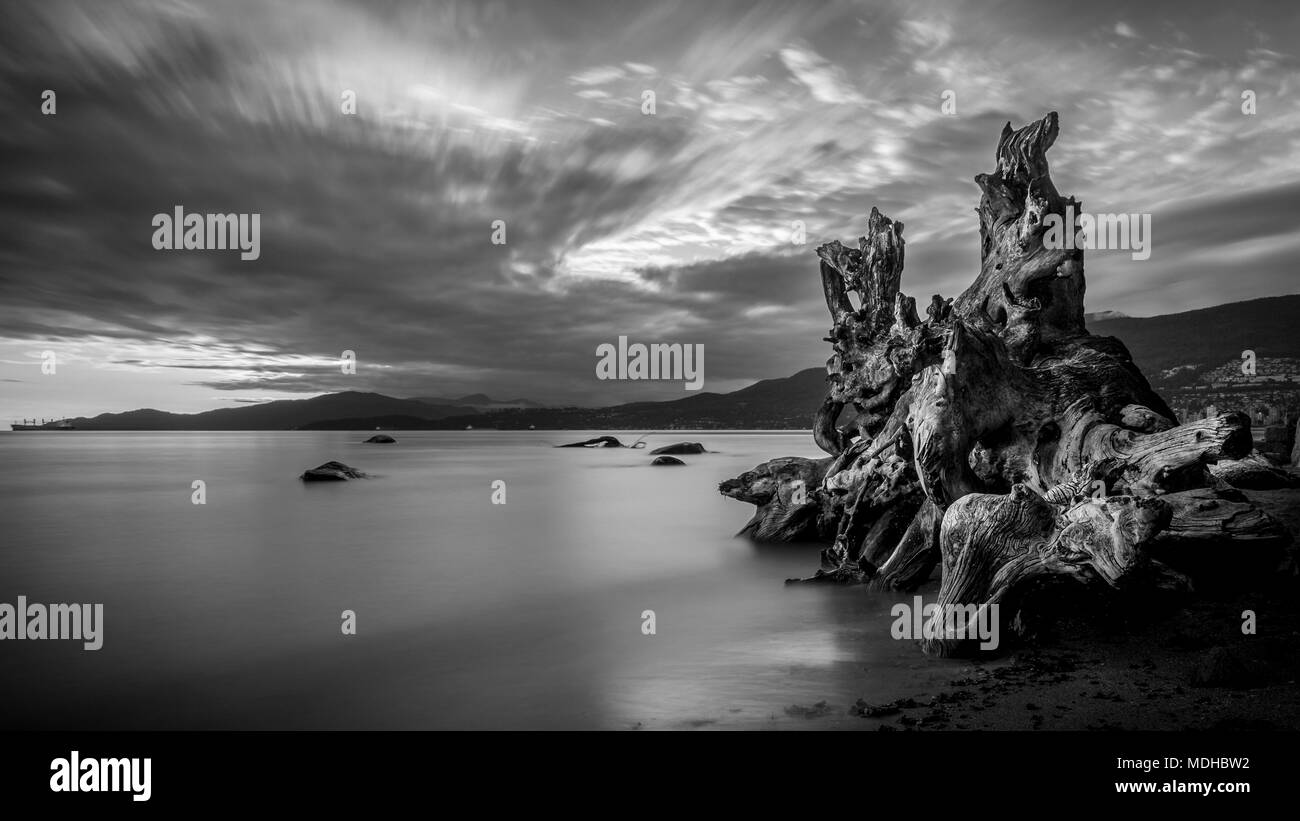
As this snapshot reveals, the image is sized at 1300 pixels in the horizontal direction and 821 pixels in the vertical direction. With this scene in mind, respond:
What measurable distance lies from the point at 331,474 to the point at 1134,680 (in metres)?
30.5

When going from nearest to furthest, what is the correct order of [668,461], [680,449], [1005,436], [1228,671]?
[1228,671], [1005,436], [668,461], [680,449]

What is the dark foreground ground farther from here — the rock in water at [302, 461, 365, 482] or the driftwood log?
the rock in water at [302, 461, 365, 482]

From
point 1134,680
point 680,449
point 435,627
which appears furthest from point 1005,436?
point 680,449

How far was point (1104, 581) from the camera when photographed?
5.73 meters

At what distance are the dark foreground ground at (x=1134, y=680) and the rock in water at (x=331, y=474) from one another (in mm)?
28638

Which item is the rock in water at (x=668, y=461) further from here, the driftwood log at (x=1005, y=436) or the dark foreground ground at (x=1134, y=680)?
the dark foreground ground at (x=1134, y=680)

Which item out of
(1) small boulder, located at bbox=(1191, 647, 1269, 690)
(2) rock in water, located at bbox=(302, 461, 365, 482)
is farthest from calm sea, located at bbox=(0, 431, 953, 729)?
(2) rock in water, located at bbox=(302, 461, 365, 482)

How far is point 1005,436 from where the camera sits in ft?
28.3

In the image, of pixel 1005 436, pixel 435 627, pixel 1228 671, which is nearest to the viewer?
pixel 1228 671

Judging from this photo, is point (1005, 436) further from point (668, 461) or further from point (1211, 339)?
point (1211, 339)

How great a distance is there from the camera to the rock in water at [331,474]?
98.4ft

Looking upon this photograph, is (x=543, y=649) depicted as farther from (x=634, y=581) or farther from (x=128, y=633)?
(x=128, y=633)

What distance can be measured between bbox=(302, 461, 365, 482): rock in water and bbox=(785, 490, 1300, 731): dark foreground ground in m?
28.6
